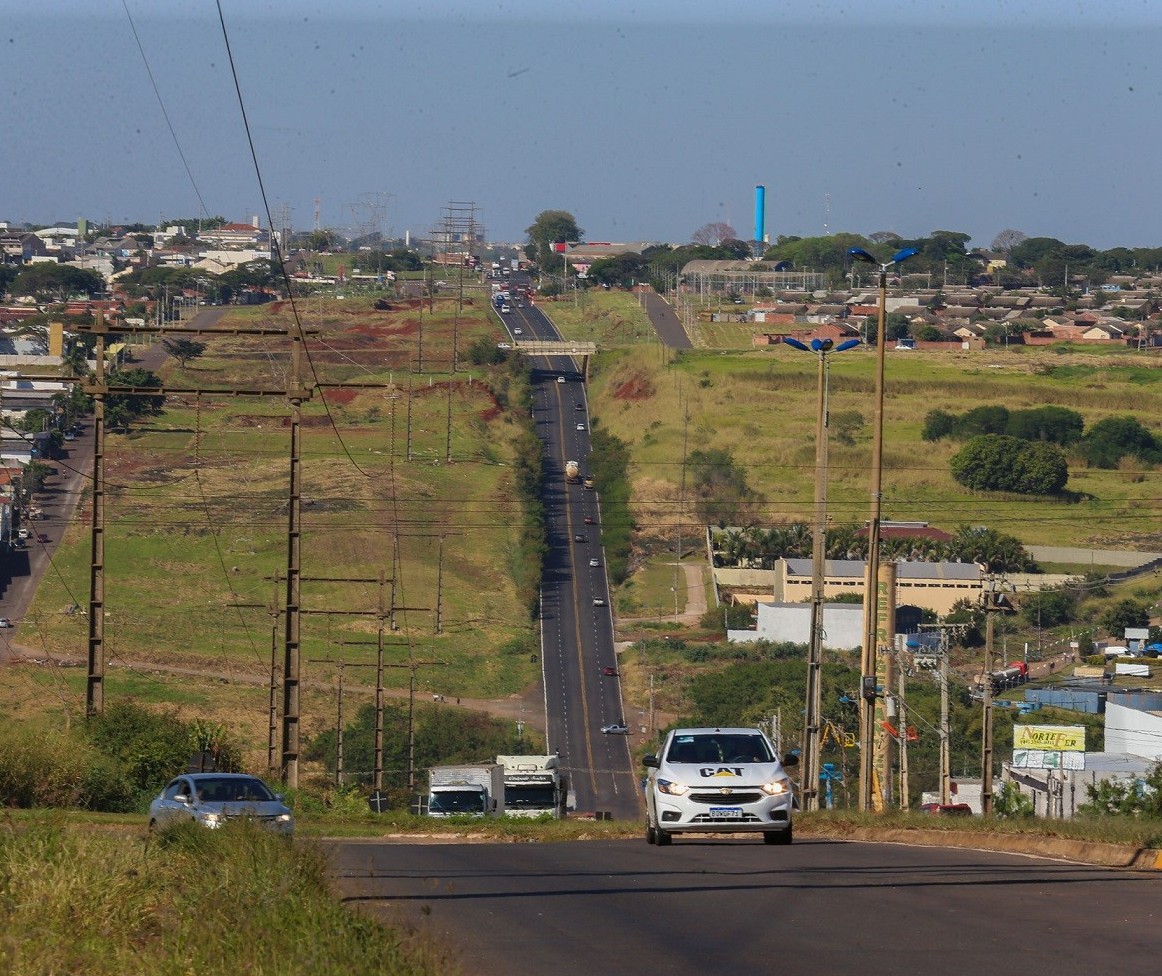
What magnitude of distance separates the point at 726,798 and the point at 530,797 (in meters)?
23.9

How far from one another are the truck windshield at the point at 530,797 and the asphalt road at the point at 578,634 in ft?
48.1

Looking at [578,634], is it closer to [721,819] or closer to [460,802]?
[460,802]

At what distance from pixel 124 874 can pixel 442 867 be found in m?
7.92

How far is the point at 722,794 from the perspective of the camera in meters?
22.0

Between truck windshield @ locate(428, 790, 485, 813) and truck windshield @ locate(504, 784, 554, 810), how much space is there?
3.33 metres

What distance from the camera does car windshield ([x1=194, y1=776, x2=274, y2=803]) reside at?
879 inches

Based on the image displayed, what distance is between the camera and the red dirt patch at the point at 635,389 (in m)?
147

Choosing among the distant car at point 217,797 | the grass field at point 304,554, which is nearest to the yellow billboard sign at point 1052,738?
the grass field at point 304,554

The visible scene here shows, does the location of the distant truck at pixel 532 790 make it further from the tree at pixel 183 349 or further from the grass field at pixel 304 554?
the tree at pixel 183 349

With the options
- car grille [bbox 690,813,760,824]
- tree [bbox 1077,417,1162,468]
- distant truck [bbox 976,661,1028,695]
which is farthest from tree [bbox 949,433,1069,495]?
car grille [bbox 690,813,760,824]

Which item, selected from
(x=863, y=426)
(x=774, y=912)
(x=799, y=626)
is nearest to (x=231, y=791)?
(x=774, y=912)

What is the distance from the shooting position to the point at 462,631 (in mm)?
88062

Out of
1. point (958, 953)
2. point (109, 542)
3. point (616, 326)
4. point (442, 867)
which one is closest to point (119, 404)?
point (109, 542)

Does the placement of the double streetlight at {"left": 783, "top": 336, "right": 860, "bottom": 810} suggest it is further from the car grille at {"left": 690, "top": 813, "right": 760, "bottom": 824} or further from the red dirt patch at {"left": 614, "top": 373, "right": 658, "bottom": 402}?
the red dirt patch at {"left": 614, "top": 373, "right": 658, "bottom": 402}
